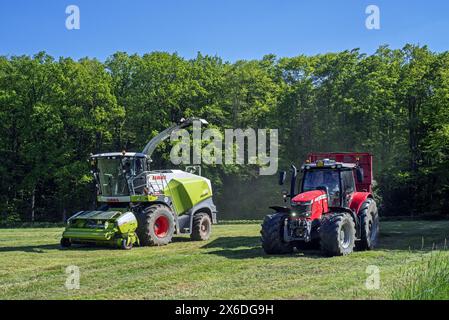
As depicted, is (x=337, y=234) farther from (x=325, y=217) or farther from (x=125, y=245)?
(x=125, y=245)

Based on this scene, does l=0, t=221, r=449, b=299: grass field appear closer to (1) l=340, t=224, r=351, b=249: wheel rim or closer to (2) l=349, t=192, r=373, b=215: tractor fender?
(1) l=340, t=224, r=351, b=249: wheel rim

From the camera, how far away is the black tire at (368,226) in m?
14.3

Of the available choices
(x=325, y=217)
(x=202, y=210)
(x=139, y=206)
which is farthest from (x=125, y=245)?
(x=325, y=217)

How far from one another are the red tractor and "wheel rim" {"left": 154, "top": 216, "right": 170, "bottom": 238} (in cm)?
412

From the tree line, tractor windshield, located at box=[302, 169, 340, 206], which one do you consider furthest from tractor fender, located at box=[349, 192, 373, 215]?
the tree line

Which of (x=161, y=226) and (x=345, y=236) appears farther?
(x=161, y=226)

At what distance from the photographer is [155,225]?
16.7 m

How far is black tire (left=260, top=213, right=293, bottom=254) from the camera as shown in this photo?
529 inches

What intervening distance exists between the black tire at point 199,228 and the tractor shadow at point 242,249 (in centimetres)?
46

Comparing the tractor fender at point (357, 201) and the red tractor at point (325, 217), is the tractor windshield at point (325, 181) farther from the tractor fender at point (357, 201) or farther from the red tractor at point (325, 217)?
the tractor fender at point (357, 201)

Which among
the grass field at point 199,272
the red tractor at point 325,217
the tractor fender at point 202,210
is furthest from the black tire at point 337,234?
the tractor fender at point 202,210

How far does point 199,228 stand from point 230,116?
22.8 meters
